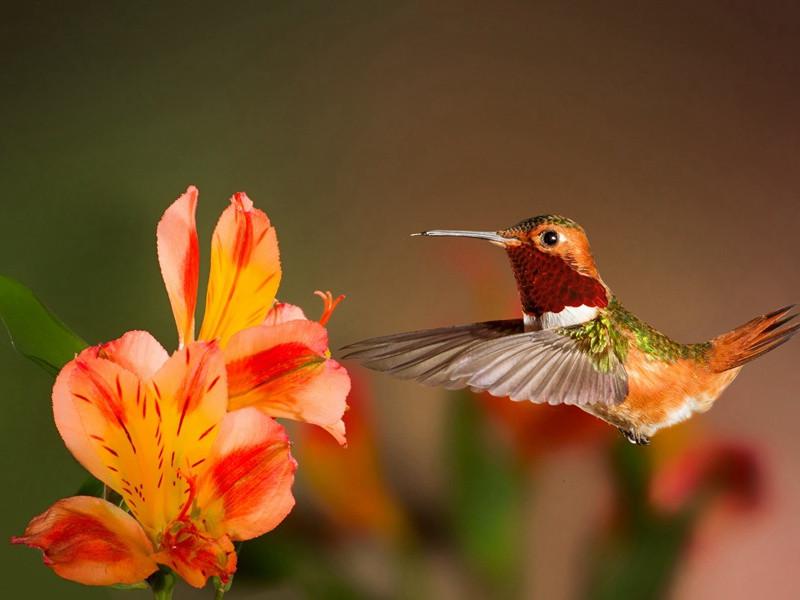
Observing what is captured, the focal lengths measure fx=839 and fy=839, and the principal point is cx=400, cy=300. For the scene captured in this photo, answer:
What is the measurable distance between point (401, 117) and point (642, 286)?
0.30 m

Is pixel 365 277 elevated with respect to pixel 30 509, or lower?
elevated

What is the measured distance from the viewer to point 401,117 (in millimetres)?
880

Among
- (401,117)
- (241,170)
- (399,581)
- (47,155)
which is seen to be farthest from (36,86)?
(399,581)

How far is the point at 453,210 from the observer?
2.86 ft

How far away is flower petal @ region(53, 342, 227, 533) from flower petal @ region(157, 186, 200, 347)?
6 cm

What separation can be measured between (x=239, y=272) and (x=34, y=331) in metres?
0.17

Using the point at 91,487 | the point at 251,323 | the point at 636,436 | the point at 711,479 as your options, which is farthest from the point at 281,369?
the point at 711,479

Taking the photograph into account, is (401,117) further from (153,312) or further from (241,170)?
(153,312)

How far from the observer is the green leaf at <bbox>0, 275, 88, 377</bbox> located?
609mm

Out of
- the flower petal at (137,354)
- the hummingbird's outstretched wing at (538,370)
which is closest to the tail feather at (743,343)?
the hummingbird's outstretched wing at (538,370)

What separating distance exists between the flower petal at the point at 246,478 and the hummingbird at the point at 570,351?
0.55ft

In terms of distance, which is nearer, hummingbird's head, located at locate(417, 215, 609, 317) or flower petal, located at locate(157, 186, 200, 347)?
flower petal, located at locate(157, 186, 200, 347)

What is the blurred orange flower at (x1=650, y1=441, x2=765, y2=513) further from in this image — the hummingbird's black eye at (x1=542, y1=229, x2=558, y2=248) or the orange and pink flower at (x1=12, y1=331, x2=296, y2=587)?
the orange and pink flower at (x1=12, y1=331, x2=296, y2=587)

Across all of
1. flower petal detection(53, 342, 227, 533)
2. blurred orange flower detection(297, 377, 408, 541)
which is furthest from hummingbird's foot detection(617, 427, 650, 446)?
flower petal detection(53, 342, 227, 533)
